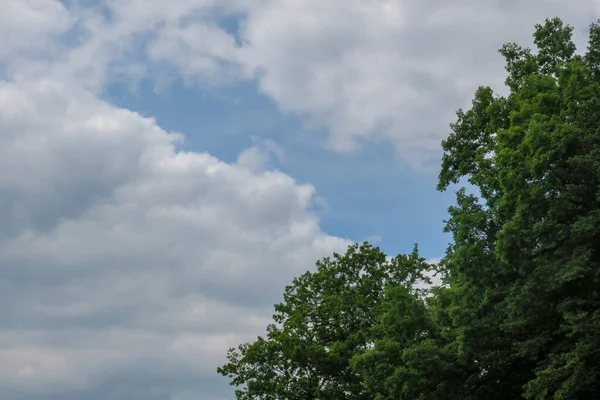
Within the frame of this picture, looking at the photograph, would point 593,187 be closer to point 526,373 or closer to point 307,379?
point 526,373

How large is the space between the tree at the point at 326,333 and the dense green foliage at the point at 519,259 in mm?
9511

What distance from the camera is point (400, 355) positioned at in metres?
33.2

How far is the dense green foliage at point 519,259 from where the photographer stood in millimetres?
26750

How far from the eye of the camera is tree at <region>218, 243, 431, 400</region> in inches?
1890

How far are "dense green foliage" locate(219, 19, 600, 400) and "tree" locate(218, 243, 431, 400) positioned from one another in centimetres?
951

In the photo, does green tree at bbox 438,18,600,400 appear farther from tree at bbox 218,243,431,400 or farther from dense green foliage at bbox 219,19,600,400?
tree at bbox 218,243,431,400

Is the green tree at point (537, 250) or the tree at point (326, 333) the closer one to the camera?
the green tree at point (537, 250)

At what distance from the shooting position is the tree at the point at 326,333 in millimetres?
48000

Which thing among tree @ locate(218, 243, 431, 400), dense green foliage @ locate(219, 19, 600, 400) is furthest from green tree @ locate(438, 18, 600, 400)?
tree @ locate(218, 243, 431, 400)

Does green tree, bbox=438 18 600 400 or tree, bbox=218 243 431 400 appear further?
tree, bbox=218 243 431 400

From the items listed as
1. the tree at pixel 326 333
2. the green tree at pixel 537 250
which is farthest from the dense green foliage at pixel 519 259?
the tree at pixel 326 333

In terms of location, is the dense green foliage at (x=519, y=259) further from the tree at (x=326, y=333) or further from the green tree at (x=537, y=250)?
the tree at (x=326, y=333)

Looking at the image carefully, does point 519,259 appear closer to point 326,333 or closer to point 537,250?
point 537,250

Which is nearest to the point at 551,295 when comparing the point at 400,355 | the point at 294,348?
the point at 400,355
